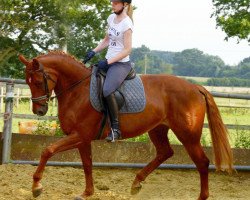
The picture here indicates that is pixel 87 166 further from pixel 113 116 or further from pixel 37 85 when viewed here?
pixel 37 85

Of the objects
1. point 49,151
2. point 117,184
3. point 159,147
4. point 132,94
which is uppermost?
point 132,94

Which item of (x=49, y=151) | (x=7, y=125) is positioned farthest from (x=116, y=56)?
(x=7, y=125)

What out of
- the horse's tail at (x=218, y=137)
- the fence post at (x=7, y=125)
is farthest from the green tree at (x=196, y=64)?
the horse's tail at (x=218, y=137)

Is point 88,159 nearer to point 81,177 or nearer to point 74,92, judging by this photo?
point 74,92

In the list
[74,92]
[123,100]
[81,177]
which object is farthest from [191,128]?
[81,177]

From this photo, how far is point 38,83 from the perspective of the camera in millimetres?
6270

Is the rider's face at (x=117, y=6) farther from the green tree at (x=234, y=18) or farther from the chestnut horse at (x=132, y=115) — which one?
the green tree at (x=234, y=18)

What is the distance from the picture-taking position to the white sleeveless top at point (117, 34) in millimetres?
6273

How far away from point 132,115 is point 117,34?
1049 millimetres

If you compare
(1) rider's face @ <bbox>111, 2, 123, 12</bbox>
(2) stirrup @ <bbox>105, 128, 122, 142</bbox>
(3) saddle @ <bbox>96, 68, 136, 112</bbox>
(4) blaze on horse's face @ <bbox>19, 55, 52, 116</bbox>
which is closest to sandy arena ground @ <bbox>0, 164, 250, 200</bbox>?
(2) stirrup @ <bbox>105, 128, 122, 142</bbox>

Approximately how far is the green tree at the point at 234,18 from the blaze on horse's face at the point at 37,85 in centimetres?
2268

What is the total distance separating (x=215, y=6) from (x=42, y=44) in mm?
12119

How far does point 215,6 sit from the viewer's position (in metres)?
30.4

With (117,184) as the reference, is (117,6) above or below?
above
